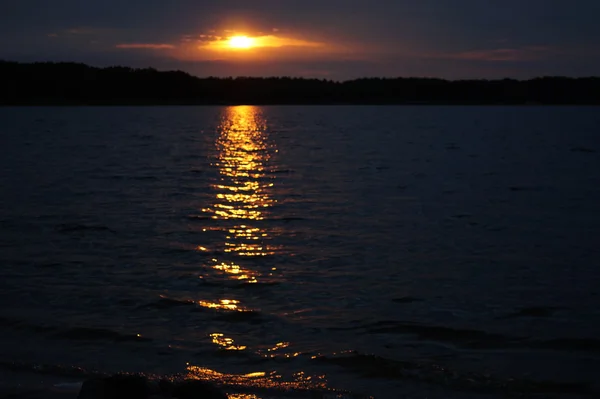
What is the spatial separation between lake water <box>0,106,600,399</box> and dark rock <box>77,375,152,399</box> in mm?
1404

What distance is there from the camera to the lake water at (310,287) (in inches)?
377

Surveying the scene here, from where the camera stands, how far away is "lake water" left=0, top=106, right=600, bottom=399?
31.4 ft

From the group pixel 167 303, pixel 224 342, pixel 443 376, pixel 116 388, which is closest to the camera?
pixel 116 388

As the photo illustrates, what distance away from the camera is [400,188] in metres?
29.2

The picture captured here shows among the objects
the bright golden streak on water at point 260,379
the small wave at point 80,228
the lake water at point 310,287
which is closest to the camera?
the bright golden streak on water at point 260,379

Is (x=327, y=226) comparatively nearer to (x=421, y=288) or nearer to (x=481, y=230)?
A: (x=481, y=230)

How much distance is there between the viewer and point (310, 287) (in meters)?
13.4

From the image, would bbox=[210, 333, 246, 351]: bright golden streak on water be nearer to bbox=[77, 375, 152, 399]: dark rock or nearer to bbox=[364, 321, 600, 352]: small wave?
bbox=[364, 321, 600, 352]: small wave

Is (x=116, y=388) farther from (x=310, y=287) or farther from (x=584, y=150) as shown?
(x=584, y=150)

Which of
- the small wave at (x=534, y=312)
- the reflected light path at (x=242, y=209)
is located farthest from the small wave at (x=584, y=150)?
the small wave at (x=534, y=312)

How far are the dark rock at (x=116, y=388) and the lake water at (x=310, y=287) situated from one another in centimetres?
140

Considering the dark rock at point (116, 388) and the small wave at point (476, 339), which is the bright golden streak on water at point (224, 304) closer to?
the small wave at point (476, 339)

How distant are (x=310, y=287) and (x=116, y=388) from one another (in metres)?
6.29

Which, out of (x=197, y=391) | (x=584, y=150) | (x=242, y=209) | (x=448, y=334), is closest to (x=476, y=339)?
(x=448, y=334)
